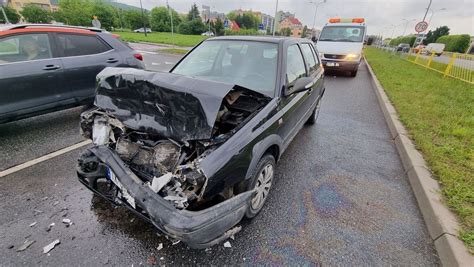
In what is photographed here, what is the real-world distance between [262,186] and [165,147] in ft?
3.57

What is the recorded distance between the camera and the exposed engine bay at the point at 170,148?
1635mm

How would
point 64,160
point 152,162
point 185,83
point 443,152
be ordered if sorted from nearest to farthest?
point 152,162, point 185,83, point 64,160, point 443,152

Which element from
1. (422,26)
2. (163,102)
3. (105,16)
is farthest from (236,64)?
(105,16)

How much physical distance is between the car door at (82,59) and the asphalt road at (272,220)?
1.09 metres

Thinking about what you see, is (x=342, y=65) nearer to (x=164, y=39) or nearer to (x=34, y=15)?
(x=164, y=39)

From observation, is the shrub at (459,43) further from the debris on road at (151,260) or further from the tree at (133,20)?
the tree at (133,20)

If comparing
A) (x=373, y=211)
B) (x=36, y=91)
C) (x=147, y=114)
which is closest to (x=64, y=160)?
(x=36, y=91)

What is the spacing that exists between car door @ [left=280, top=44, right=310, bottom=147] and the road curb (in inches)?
65.8

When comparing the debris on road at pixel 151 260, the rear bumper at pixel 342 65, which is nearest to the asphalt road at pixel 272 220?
the debris on road at pixel 151 260

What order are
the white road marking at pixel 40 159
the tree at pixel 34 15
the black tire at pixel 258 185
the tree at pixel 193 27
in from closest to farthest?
the black tire at pixel 258 185, the white road marking at pixel 40 159, the tree at pixel 34 15, the tree at pixel 193 27

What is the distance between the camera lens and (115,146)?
2.17 meters

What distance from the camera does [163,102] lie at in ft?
6.70

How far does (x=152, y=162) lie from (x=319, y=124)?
4.10 meters

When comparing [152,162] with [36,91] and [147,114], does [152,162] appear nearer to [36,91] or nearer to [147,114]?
[147,114]
